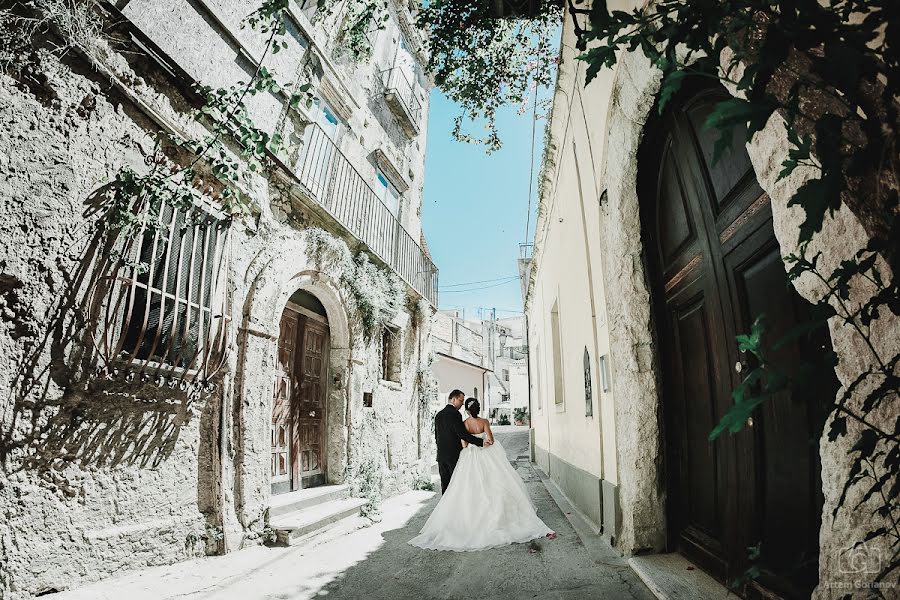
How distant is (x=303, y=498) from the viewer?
19.7 feet

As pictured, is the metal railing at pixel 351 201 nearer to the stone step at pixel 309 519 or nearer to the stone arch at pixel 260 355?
the stone arch at pixel 260 355

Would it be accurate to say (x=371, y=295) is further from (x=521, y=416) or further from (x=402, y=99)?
(x=521, y=416)

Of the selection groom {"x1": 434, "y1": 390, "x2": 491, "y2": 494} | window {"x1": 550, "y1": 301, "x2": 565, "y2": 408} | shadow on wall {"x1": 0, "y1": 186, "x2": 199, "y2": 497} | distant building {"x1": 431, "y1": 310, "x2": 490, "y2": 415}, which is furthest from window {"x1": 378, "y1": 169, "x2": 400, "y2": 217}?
distant building {"x1": 431, "y1": 310, "x2": 490, "y2": 415}

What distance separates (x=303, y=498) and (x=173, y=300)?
305 cm

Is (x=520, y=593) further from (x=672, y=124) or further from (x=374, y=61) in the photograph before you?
(x=374, y=61)

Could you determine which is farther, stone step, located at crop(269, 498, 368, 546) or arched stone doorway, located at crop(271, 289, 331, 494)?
arched stone doorway, located at crop(271, 289, 331, 494)

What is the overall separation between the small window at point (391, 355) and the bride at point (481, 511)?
4212mm

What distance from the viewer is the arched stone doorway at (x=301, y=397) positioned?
254 inches

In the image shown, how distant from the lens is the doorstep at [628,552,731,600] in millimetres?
2703

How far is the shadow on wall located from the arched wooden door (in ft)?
13.9

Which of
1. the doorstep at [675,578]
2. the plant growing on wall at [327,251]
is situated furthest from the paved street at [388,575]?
the plant growing on wall at [327,251]

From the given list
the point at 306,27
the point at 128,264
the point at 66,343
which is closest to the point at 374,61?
the point at 306,27

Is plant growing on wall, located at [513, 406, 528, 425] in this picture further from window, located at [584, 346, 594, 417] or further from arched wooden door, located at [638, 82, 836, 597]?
arched wooden door, located at [638, 82, 836, 597]

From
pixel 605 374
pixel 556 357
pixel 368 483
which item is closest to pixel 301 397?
pixel 368 483
